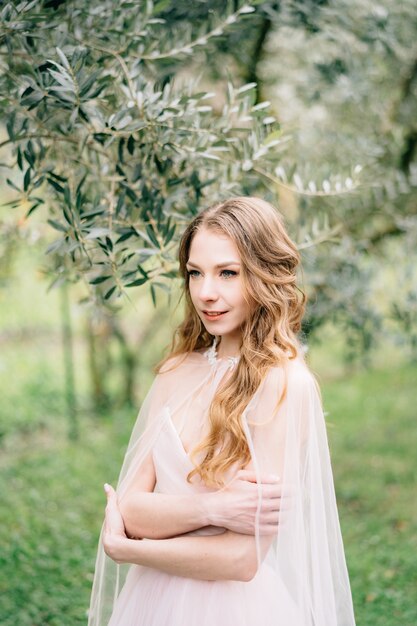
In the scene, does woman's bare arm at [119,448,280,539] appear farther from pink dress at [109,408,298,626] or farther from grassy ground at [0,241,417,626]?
grassy ground at [0,241,417,626]

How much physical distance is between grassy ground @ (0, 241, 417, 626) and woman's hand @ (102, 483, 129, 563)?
3.79 ft

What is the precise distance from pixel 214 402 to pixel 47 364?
7227 mm

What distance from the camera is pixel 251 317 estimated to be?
7.09ft

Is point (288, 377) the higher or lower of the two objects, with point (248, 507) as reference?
higher

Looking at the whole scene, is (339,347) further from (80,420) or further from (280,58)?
Result: (280,58)

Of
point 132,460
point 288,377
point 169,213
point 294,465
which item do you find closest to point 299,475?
point 294,465

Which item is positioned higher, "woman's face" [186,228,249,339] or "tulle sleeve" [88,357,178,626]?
"woman's face" [186,228,249,339]

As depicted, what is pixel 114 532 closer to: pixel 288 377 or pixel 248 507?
pixel 248 507

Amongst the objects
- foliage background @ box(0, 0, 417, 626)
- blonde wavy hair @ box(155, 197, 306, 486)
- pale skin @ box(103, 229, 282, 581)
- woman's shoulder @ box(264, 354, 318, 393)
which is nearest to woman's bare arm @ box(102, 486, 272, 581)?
pale skin @ box(103, 229, 282, 581)

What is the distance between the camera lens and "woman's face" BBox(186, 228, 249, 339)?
2.07m

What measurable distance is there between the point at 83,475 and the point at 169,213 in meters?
4.33

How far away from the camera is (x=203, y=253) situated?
A: 2.09 metres

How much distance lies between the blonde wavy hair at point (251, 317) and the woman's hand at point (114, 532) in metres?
A: 0.32

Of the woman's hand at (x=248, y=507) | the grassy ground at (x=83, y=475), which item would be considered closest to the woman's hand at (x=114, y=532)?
the woman's hand at (x=248, y=507)
